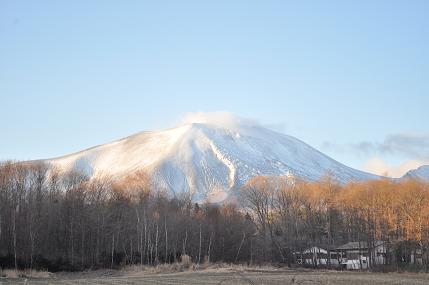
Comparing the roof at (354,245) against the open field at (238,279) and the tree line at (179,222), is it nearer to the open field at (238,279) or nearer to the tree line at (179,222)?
the tree line at (179,222)

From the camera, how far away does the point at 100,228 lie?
294ft

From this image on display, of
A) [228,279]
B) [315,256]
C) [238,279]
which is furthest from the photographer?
[315,256]

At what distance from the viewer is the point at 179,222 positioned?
10150cm

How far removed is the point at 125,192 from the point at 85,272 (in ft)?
90.3

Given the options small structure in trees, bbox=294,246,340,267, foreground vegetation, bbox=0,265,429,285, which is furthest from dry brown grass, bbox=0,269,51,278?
small structure in trees, bbox=294,246,340,267

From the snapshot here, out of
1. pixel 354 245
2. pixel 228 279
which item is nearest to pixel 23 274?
pixel 228 279

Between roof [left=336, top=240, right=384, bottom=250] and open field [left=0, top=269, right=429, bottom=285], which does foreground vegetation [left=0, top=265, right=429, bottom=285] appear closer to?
open field [left=0, top=269, right=429, bottom=285]

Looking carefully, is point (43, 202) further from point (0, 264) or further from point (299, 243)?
point (299, 243)

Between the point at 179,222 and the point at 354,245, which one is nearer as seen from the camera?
the point at 179,222

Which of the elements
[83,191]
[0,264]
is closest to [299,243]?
[83,191]

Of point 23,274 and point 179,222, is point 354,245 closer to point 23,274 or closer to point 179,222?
point 179,222

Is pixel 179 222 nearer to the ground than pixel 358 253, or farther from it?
farther from it

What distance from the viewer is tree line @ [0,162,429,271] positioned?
3278 inches

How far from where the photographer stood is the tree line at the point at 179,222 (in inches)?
3278
